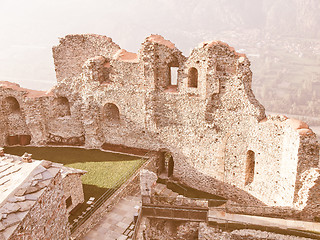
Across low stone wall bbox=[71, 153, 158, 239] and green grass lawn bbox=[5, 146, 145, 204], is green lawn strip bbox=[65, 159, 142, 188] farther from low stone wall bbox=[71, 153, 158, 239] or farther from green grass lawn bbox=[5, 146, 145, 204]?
low stone wall bbox=[71, 153, 158, 239]

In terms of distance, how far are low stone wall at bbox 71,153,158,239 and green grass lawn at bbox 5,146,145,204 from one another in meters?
0.41

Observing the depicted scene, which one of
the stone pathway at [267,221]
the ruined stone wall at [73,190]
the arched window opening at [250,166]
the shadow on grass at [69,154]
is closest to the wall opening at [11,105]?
the shadow on grass at [69,154]

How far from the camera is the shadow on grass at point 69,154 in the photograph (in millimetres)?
20000

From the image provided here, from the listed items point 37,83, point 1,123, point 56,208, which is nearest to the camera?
point 56,208

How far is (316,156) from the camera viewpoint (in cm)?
1308

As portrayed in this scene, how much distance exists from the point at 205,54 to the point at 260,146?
6.26 meters

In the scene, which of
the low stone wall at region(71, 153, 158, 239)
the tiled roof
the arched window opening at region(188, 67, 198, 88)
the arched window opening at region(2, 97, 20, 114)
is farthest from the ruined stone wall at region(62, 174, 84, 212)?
the arched window opening at region(2, 97, 20, 114)

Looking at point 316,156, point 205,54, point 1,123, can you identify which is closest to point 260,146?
point 316,156

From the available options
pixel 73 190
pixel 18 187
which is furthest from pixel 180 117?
pixel 18 187

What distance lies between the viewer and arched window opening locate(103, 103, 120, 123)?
21.4m

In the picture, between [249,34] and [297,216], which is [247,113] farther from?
[249,34]

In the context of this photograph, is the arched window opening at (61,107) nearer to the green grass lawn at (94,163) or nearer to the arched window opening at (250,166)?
the green grass lawn at (94,163)

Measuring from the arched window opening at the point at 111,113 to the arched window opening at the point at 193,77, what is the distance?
6.61 metres

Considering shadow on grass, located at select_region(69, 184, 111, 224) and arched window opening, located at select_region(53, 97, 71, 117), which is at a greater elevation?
arched window opening, located at select_region(53, 97, 71, 117)
